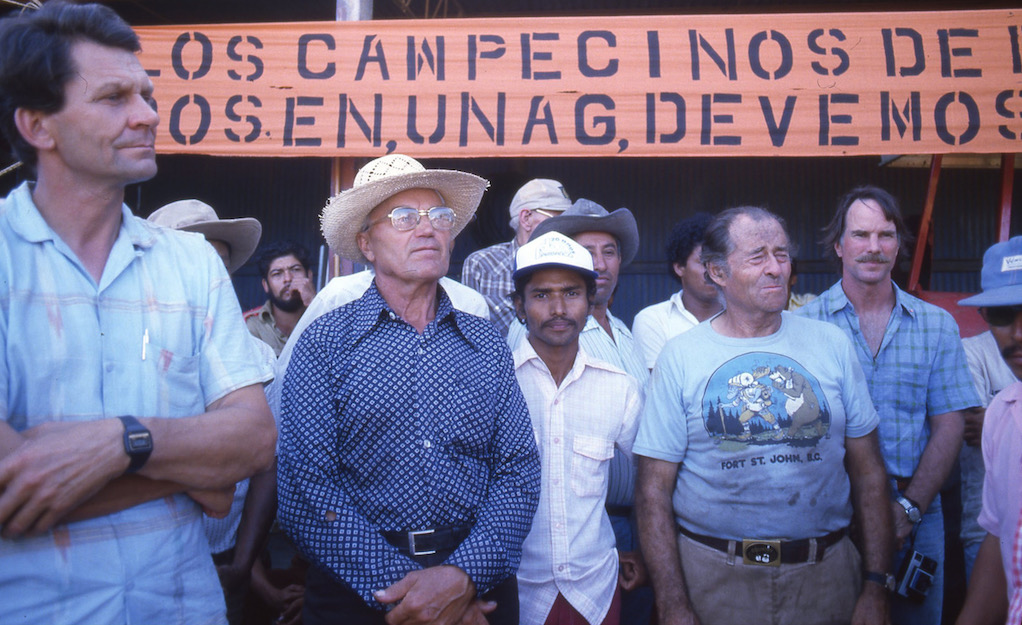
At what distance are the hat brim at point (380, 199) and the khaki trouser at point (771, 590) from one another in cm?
153

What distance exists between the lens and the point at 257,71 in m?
4.25

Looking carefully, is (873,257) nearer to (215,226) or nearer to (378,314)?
(378,314)

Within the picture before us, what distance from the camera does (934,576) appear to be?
9.61ft

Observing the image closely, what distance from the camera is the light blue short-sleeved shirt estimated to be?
1514 mm

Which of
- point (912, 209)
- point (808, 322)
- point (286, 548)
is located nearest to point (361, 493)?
point (808, 322)

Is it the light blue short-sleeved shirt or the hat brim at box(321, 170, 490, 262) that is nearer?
the light blue short-sleeved shirt

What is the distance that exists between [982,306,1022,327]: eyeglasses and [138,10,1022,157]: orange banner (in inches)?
87.7

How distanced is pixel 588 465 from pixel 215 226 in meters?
2.16

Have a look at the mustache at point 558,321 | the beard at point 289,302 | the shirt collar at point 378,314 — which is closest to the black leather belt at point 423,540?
the shirt collar at point 378,314

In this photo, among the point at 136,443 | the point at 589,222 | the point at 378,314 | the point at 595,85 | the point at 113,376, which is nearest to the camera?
the point at 136,443

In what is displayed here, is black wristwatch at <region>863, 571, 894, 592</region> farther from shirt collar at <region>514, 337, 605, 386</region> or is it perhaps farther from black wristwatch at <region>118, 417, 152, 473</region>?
black wristwatch at <region>118, 417, 152, 473</region>

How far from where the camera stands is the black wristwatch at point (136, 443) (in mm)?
1471

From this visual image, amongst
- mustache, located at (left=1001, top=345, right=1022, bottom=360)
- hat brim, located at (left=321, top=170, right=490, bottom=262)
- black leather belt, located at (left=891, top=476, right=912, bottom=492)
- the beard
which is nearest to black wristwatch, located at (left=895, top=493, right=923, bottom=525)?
black leather belt, located at (left=891, top=476, right=912, bottom=492)

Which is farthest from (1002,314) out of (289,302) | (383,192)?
(289,302)
